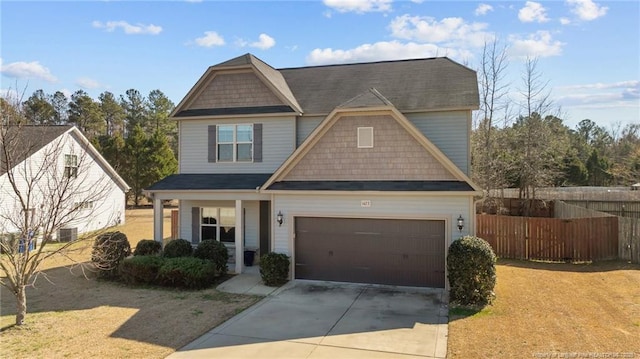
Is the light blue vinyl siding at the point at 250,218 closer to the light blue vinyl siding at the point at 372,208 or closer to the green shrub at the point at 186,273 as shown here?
the light blue vinyl siding at the point at 372,208

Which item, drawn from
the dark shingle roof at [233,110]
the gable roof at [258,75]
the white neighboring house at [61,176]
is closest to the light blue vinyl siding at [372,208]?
the dark shingle roof at [233,110]

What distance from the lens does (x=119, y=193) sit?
2923cm

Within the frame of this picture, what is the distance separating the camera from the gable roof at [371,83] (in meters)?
14.6

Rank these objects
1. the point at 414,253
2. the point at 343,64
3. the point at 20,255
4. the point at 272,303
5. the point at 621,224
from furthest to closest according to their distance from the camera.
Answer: the point at 343,64
the point at 621,224
the point at 414,253
the point at 272,303
the point at 20,255

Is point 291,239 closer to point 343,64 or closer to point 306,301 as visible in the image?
point 306,301

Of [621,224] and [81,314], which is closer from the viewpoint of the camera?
[81,314]

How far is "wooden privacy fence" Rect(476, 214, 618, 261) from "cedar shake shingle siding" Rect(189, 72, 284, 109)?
10.6 metres

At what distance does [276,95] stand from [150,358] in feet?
34.9

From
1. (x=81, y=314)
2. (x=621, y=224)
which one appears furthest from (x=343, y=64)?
(x=81, y=314)

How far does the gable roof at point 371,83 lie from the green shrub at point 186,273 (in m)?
6.38

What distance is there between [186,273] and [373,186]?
6.21 metres

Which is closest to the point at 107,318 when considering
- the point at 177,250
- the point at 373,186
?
the point at 177,250

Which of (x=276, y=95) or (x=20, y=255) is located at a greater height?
(x=276, y=95)

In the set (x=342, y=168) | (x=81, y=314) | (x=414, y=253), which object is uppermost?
(x=342, y=168)
